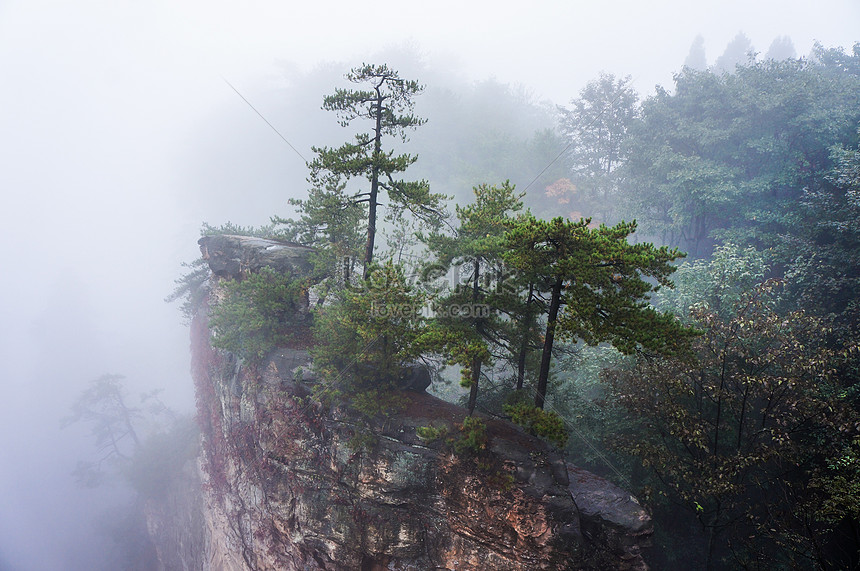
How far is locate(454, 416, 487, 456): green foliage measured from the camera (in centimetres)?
1082

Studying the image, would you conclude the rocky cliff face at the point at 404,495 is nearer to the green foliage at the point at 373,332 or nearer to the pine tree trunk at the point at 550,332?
the green foliage at the point at 373,332

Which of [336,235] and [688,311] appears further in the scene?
[688,311]

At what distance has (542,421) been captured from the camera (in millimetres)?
9984

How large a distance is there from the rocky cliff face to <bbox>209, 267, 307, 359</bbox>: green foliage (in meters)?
0.92

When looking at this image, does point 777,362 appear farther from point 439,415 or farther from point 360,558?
Answer: point 360,558

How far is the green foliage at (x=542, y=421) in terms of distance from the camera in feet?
32.1

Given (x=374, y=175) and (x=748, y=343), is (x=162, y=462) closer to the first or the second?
(x=374, y=175)

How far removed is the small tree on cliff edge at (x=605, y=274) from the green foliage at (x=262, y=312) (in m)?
10.9

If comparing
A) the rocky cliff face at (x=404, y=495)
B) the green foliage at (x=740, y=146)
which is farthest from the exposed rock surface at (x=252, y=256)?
the green foliage at (x=740, y=146)

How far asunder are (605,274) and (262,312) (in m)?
14.3

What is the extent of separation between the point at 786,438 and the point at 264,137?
92565 millimetres

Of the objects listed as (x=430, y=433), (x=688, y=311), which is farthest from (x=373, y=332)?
(x=688, y=311)

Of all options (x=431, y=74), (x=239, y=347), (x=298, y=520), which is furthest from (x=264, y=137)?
(x=298, y=520)

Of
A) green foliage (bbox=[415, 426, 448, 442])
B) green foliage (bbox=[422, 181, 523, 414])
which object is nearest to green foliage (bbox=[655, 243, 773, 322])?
green foliage (bbox=[422, 181, 523, 414])
